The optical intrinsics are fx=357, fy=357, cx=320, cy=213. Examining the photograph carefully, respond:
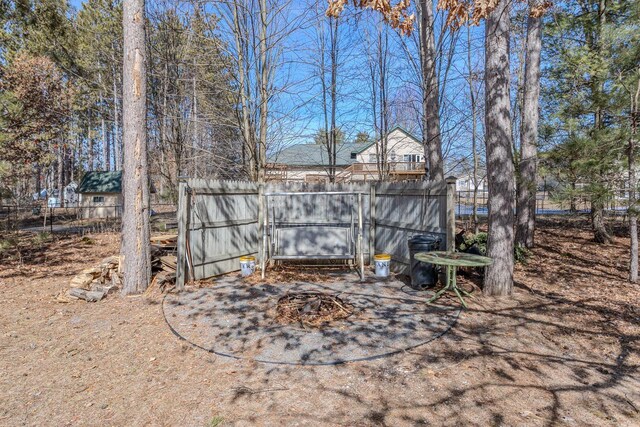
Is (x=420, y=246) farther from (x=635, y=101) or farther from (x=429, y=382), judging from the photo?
(x=635, y=101)

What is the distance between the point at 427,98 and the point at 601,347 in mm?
6360

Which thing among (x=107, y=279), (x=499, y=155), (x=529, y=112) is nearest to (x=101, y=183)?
(x=107, y=279)

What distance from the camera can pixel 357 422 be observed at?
2418 mm

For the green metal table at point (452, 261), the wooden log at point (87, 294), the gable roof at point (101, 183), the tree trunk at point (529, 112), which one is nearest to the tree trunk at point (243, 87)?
the wooden log at point (87, 294)

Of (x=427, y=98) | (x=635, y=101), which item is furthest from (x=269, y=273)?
(x=635, y=101)

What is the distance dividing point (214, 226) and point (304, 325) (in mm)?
3049

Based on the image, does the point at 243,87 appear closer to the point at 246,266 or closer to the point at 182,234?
the point at 182,234

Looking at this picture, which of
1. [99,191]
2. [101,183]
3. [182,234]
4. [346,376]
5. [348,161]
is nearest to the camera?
[346,376]

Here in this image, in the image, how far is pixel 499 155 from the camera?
16.6 ft

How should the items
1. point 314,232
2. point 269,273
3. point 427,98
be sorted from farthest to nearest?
point 427,98 → point 314,232 → point 269,273

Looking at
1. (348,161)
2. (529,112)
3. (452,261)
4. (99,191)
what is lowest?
(452,261)

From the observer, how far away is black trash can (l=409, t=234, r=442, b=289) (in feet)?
18.6

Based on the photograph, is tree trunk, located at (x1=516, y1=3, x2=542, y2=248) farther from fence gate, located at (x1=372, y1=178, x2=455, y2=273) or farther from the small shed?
the small shed

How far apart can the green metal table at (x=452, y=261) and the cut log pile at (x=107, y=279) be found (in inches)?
166
